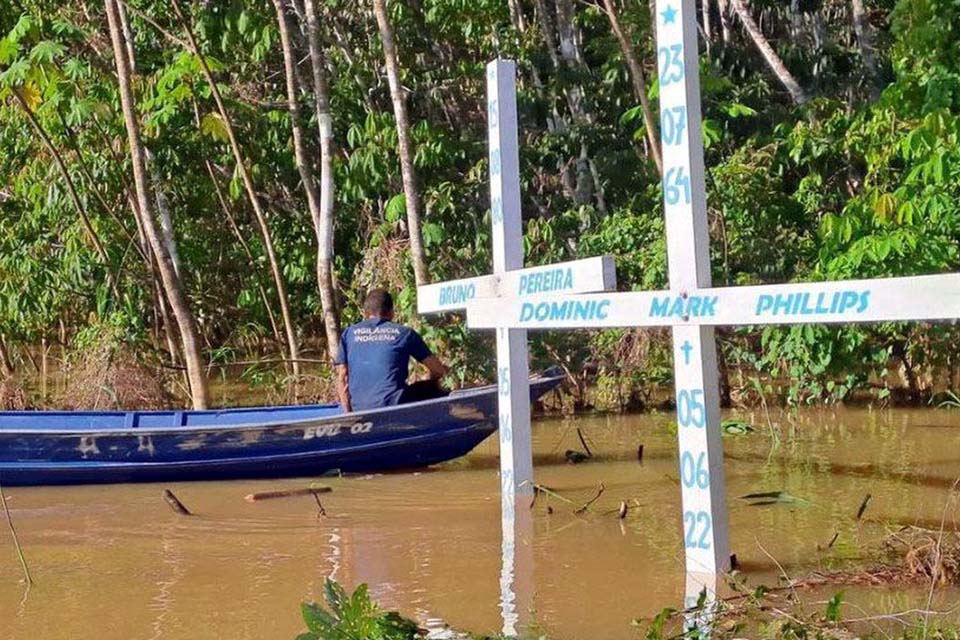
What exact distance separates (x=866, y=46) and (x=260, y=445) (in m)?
9.32

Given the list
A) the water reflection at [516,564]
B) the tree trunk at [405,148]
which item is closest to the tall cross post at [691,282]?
the water reflection at [516,564]

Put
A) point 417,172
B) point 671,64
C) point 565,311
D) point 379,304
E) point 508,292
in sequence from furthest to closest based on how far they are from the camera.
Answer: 1. point 417,172
2. point 379,304
3. point 508,292
4. point 565,311
5. point 671,64

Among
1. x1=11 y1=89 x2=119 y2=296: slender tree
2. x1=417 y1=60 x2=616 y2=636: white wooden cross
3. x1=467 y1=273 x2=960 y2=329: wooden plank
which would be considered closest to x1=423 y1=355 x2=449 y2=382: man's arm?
x1=417 y1=60 x2=616 y2=636: white wooden cross

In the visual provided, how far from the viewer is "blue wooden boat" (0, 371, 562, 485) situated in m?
10.8

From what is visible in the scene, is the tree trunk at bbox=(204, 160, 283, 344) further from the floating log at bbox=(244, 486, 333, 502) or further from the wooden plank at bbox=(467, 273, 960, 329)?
the wooden plank at bbox=(467, 273, 960, 329)

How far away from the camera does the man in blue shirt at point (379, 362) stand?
441 inches

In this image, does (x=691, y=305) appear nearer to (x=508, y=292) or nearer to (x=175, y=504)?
(x=508, y=292)

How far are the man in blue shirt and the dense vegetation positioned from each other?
260 cm

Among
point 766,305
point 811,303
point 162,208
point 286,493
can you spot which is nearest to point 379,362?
point 286,493

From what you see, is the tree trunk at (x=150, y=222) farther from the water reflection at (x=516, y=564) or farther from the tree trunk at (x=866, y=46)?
the tree trunk at (x=866, y=46)

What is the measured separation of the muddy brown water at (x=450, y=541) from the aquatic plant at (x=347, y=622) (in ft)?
3.24

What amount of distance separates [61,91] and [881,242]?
8.12 meters

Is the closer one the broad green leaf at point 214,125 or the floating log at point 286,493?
the floating log at point 286,493

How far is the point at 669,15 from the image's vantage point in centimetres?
655
